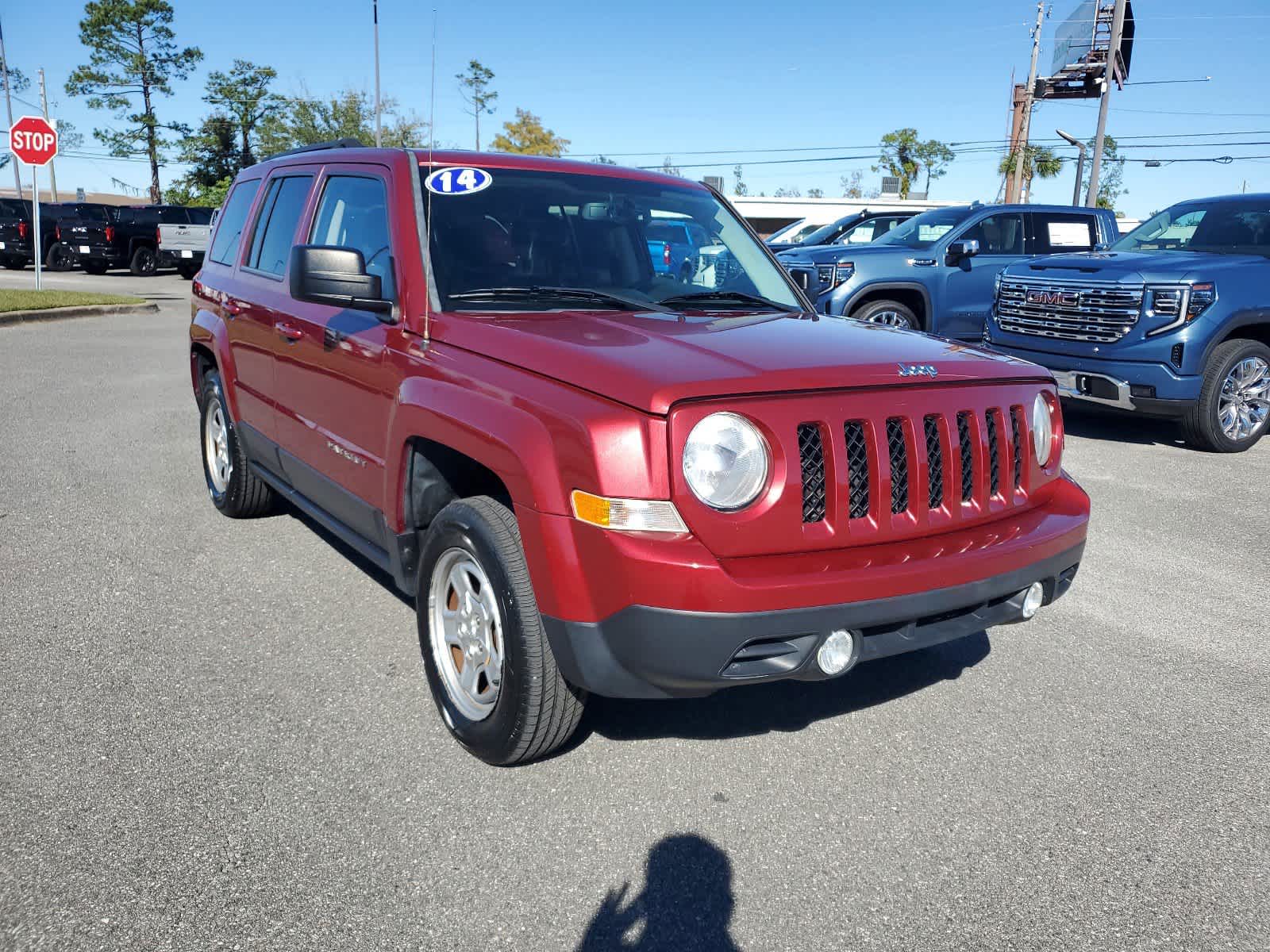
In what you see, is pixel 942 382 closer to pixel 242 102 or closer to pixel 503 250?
pixel 503 250

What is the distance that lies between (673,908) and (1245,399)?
24.9 ft

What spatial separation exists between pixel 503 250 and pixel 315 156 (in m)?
1.44

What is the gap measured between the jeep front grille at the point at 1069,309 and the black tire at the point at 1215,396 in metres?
0.69

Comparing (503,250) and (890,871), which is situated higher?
(503,250)

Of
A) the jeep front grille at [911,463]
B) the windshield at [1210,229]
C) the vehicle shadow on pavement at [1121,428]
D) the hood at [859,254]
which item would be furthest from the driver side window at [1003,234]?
the jeep front grille at [911,463]

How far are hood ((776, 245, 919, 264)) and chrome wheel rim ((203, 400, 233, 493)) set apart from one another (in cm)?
683

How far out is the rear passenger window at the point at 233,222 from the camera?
534 cm

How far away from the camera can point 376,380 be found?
357cm

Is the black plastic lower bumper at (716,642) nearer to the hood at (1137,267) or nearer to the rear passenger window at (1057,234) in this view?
the hood at (1137,267)

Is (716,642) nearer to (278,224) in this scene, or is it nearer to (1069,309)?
(278,224)

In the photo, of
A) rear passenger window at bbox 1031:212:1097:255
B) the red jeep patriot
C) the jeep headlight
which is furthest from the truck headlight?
rear passenger window at bbox 1031:212:1097:255

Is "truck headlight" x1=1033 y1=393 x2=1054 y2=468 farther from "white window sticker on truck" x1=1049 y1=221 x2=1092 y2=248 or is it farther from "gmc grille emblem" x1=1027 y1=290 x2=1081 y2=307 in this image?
"white window sticker on truck" x1=1049 y1=221 x2=1092 y2=248

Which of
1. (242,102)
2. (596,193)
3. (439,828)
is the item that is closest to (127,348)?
(596,193)

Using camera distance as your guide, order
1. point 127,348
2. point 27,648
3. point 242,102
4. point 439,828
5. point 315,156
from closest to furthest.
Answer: point 439,828, point 27,648, point 315,156, point 127,348, point 242,102
